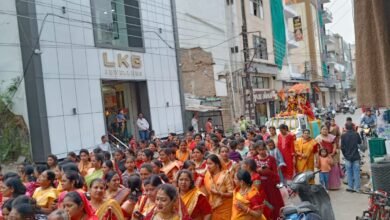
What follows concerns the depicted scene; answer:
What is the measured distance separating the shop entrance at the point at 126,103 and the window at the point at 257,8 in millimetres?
13262

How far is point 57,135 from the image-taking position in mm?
13438

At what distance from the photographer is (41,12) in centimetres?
1332

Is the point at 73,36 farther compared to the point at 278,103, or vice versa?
the point at 278,103

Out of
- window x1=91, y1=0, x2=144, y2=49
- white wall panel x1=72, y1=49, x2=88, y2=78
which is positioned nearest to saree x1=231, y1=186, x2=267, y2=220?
white wall panel x1=72, y1=49, x2=88, y2=78

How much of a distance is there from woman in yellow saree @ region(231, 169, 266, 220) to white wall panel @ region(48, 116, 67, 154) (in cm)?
955

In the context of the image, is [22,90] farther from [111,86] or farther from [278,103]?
[278,103]

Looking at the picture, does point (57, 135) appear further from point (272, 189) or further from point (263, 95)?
point (263, 95)

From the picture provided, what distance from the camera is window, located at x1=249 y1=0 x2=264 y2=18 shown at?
29028 millimetres

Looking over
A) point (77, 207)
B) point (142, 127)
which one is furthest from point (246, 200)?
point (142, 127)

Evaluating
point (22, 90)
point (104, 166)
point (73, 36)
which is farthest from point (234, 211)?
point (73, 36)

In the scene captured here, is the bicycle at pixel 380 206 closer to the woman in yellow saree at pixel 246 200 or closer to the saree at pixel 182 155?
the woman in yellow saree at pixel 246 200

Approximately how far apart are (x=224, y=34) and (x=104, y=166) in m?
20.4

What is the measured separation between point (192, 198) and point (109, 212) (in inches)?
35.9

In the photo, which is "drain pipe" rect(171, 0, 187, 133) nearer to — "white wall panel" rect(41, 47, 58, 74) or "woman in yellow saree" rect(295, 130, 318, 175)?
"white wall panel" rect(41, 47, 58, 74)
